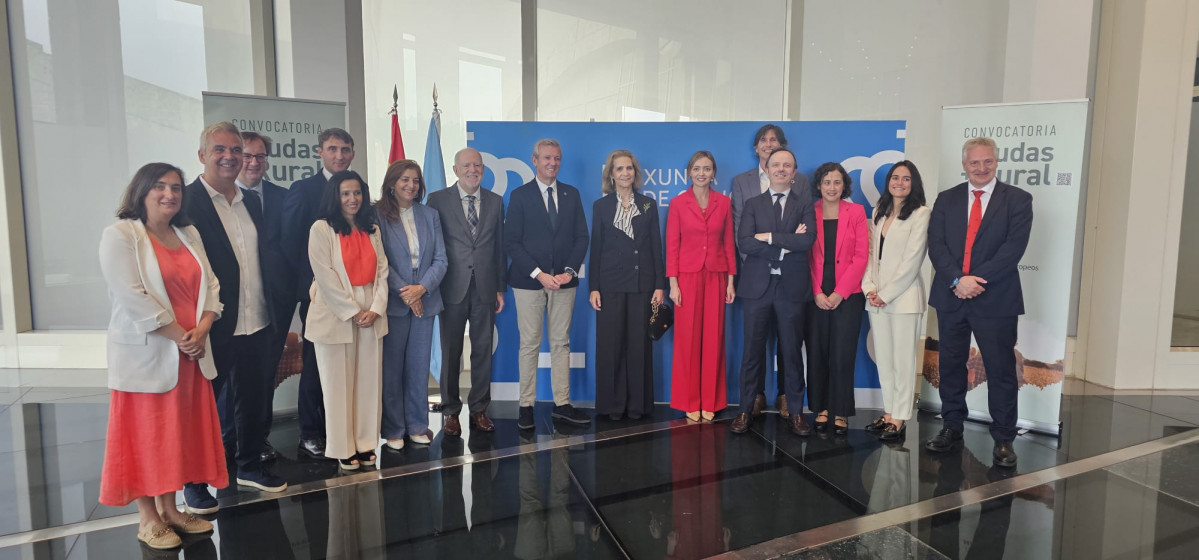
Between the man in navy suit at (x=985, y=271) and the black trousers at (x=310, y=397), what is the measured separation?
3819mm

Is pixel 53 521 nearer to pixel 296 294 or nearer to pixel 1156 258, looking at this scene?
pixel 296 294

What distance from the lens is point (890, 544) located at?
118 inches

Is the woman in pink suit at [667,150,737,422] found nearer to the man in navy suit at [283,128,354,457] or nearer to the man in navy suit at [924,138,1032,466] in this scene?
the man in navy suit at [924,138,1032,466]

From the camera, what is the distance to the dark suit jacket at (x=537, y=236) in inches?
177

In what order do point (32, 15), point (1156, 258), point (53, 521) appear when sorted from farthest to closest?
point (32, 15), point (1156, 258), point (53, 521)

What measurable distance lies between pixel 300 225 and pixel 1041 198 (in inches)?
188

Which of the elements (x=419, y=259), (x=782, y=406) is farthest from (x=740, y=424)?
(x=419, y=259)

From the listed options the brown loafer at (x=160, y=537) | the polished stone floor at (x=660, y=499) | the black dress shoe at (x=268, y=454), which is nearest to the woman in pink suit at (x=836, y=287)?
the polished stone floor at (x=660, y=499)

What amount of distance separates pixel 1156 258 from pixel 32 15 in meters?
10.3

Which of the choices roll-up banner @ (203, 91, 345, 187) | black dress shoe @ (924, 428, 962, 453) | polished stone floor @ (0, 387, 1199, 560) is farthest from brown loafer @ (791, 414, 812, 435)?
roll-up banner @ (203, 91, 345, 187)

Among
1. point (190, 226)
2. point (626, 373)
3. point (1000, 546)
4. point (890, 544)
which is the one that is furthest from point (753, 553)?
point (190, 226)

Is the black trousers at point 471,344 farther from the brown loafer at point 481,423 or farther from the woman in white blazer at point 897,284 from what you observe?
the woman in white blazer at point 897,284

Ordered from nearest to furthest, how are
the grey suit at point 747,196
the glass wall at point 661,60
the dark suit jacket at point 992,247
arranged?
1. the dark suit jacket at point 992,247
2. the grey suit at point 747,196
3. the glass wall at point 661,60

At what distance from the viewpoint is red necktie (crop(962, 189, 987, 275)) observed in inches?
159
